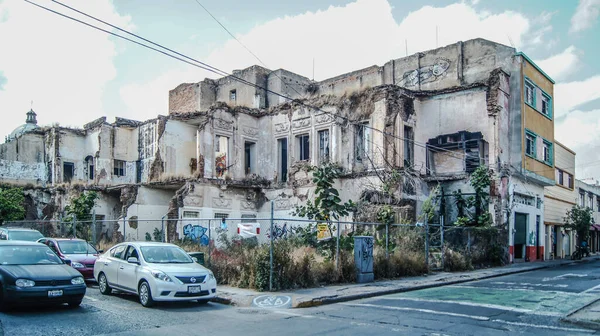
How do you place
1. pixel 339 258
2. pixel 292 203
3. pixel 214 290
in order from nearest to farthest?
pixel 214 290 < pixel 339 258 < pixel 292 203

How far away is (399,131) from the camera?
92.6 ft

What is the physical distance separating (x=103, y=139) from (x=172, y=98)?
9.16 m

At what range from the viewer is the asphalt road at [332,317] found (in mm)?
9492

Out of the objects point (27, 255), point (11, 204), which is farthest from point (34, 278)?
point (11, 204)

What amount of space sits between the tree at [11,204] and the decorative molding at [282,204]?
1654cm

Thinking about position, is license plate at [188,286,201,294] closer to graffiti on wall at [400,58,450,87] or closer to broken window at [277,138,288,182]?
broken window at [277,138,288,182]

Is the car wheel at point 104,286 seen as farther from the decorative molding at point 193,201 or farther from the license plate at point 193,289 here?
the decorative molding at point 193,201

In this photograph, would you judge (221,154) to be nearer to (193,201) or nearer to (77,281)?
(193,201)

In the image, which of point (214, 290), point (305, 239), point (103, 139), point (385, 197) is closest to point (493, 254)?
point (385, 197)

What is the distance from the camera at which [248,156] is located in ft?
111

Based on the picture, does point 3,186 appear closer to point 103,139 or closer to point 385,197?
point 103,139

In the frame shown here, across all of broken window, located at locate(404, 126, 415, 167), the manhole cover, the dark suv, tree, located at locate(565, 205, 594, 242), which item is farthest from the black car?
tree, located at locate(565, 205, 594, 242)

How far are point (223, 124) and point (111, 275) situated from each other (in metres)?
18.4

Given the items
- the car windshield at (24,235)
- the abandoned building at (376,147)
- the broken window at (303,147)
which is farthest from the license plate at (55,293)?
the broken window at (303,147)
